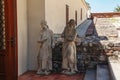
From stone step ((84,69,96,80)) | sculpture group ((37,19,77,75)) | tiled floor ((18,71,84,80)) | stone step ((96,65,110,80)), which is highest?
sculpture group ((37,19,77,75))

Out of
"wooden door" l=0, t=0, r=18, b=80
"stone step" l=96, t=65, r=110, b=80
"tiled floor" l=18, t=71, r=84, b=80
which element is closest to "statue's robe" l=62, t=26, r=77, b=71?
"tiled floor" l=18, t=71, r=84, b=80

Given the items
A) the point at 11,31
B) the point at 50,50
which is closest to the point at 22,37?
the point at 50,50

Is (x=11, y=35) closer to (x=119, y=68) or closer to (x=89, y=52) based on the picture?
(x=119, y=68)

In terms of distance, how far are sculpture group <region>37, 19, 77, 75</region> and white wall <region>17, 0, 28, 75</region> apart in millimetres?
411

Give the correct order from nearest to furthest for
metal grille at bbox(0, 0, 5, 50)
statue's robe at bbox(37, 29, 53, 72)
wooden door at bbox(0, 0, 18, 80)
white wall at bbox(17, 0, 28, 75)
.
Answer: wooden door at bbox(0, 0, 18, 80) → metal grille at bbox(0, 0, 5, 50) → white wall at bbox(17, 0, 28, 75) → statue's robe at bbox(37, 29, 53, 72)

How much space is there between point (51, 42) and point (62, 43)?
0.39 metres

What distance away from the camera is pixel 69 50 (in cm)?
680

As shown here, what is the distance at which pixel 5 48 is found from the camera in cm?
495

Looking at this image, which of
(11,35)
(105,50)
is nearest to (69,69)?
(105,50)

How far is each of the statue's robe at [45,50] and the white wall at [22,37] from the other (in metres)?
0.42

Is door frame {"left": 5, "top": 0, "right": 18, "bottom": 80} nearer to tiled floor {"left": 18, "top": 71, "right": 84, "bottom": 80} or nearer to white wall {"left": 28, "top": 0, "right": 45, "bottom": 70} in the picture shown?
tiled floor {"left": 18, "top": 71, "right": 84, "bottom": 80}

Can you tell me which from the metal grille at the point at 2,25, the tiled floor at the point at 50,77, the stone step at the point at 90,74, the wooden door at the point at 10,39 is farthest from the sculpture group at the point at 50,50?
the wooden door at the point at 10,39

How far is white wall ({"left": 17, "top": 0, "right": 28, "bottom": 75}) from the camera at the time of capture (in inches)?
261

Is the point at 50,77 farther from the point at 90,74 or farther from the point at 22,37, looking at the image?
the point at 22,37
